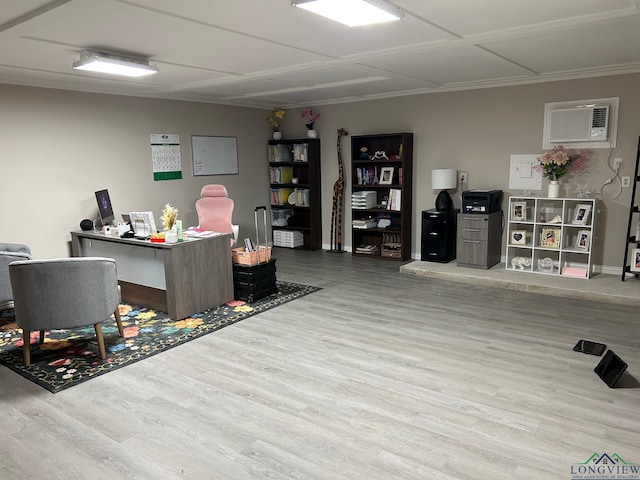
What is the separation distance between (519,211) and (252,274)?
3.32 m

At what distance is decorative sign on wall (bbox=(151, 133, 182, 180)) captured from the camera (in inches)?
250

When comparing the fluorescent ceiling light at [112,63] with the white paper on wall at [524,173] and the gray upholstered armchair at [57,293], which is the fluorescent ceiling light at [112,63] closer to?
the gray upholstered armchair at [57,293]

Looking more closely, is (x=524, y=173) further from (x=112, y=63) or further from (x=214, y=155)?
(x=112, y=63)

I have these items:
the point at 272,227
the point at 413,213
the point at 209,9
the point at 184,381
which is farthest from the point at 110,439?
the point at 272,227

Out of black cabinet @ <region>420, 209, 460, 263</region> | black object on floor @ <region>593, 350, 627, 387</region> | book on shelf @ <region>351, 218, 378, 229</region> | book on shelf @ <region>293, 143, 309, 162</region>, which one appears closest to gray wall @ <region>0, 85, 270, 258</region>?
book on shelf @ <region>293, 143, 309, 162</region>

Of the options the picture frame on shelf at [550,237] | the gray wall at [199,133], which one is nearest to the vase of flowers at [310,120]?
the gray wall at [199,133]

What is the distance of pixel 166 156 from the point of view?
21.3ft

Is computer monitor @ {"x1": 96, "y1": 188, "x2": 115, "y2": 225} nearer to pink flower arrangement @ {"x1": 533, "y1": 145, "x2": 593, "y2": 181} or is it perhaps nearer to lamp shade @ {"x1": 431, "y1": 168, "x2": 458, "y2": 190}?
lamp shade @ {"x1": 431, "y1": 168, "x2": 458, "y2": 190}

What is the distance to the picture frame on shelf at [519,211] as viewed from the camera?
18.6 ft

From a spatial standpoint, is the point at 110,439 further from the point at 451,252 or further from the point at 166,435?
the point at 451,252

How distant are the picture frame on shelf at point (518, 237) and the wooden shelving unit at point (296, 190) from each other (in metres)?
3.12

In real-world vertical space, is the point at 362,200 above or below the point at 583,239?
above

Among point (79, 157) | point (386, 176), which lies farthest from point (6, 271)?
point (386, 176)

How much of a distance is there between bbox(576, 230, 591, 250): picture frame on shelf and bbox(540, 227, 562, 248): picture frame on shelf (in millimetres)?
221
